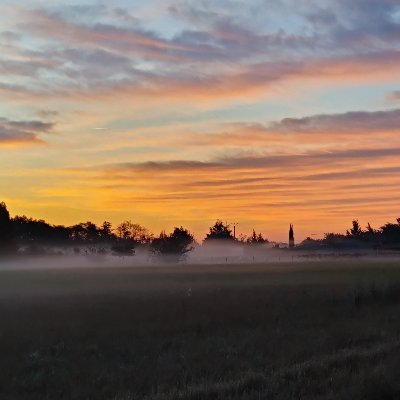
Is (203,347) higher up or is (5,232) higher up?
(5,232)

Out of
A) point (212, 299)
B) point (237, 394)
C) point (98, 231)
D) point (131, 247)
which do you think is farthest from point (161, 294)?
point (98, 231)

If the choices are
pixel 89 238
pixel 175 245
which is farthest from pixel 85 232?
pixel 175 245

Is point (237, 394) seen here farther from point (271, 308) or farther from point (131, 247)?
point (131, 247)

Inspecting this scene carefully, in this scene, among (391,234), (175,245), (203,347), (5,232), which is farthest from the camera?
(391,234)

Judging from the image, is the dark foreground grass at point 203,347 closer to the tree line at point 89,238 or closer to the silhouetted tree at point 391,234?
the tree line at point 89,238

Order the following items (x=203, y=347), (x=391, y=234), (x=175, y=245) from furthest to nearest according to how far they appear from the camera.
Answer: (x=391, y=234)
(x=175, y=245)
(x=203, y=347)

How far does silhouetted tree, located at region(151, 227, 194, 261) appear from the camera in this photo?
127250 mm

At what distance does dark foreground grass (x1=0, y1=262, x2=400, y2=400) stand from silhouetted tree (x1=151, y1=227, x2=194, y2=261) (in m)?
91.4

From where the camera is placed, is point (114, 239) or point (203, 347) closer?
point (203, 347)

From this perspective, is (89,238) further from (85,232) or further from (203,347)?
(203,347)

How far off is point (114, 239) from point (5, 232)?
50.4 m

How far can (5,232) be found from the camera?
4168 inches

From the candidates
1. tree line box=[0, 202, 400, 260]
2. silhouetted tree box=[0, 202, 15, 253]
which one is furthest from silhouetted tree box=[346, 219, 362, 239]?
silhouetted tree box=[0, 202, 15, 253]

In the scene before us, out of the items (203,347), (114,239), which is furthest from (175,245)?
(203,347)
